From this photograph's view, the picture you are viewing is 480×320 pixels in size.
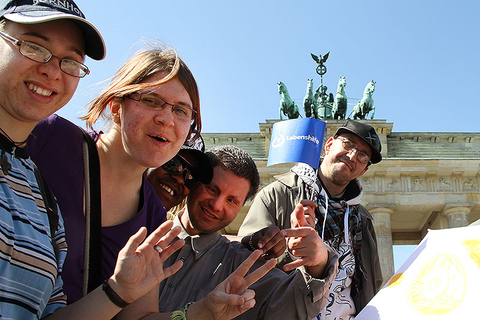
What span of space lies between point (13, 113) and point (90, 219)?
1.66ft

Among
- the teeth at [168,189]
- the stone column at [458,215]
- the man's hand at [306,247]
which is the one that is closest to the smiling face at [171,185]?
the teeth at [168,189]

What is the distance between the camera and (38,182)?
5.02 ft

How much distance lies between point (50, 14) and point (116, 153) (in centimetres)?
67

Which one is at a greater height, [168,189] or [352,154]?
[352,154]

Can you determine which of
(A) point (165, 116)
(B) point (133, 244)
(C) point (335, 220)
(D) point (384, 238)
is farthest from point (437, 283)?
(D) point (384, 238)

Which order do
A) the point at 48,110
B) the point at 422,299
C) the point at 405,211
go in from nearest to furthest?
1. the point at 48,110
2. the point at 422,299
3. the point at 405,211

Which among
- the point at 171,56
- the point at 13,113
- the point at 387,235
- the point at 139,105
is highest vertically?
the point at 171,56

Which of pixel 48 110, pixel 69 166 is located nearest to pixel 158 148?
pixel 69 166

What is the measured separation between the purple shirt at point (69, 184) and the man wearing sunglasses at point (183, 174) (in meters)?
0.84

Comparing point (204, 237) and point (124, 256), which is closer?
point (124, 256)

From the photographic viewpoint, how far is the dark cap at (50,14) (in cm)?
146

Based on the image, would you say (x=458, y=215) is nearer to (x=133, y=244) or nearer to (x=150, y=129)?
(x=150, y=129)

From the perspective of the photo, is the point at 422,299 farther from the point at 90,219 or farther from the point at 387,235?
the point at 387,235

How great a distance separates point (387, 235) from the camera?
66.6 feet
